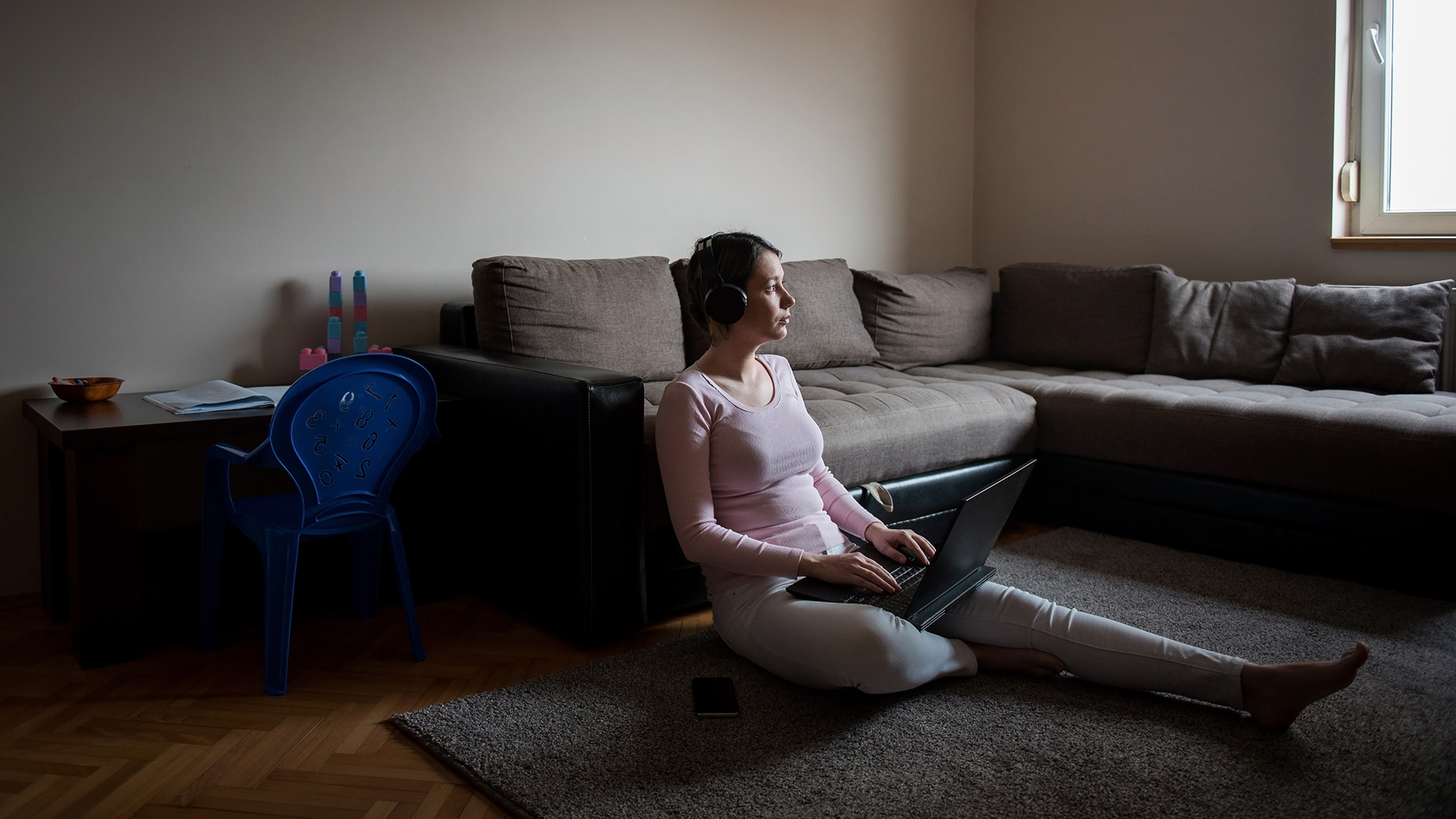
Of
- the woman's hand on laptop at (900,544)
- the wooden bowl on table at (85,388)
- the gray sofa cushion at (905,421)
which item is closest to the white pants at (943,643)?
A: the woman's hand on laptop at (900,544)

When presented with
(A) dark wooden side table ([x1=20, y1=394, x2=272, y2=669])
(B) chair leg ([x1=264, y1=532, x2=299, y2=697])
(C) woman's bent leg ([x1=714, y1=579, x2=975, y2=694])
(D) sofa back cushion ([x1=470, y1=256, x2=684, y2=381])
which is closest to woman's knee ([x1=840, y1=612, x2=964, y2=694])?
(C) woman's bent leg ([x1=714, y1=579, x2=975, y2=694])

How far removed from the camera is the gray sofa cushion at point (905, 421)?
2.60m

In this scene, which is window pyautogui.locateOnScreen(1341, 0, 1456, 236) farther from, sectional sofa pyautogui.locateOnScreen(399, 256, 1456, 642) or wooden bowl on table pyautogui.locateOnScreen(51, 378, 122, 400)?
wooden bowl on table pyautogui.locateOnScreen(51, 378, 122, 400)

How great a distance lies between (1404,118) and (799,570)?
3163 millimetres

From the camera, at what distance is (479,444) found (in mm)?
2488

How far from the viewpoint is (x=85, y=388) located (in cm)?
230

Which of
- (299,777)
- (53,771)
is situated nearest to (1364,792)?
(299,777)

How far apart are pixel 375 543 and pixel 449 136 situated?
135cm

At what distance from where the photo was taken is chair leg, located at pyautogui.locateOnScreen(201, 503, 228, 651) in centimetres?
211

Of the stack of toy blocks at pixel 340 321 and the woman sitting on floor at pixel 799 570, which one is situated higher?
the stack of toy blocks at pixel 340 321

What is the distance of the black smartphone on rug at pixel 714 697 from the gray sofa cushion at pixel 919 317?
2.04m

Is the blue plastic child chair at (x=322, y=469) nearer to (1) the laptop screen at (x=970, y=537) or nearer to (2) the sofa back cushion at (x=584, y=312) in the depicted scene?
(2) the sofa back cushion at (x=584, y=312)

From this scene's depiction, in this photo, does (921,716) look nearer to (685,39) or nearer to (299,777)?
(299,777)

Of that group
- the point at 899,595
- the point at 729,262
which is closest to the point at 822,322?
the point at 729,262
